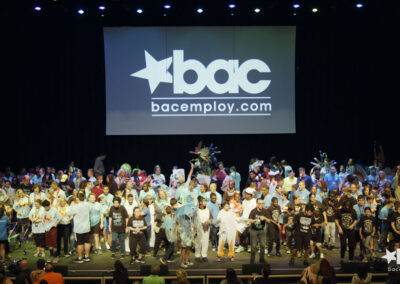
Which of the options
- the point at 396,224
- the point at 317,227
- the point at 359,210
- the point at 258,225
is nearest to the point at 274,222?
the point at 258,225

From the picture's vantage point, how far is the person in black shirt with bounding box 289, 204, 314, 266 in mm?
10898

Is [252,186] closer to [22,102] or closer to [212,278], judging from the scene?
[212,278]

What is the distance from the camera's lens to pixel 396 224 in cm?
1101

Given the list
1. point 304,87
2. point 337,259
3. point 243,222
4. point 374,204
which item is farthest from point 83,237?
point 304,87

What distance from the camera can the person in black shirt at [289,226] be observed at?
37.3 ft

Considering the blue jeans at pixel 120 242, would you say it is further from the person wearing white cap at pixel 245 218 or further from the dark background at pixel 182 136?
the dark background at pixel 182 136

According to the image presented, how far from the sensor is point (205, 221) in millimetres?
11102

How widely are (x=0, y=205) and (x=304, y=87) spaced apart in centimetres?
1184

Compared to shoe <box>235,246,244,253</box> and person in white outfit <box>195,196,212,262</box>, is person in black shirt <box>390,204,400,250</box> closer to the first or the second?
shoe <box>235,246,244,253</box>

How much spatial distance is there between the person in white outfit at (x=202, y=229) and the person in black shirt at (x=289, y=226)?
6.07 ft

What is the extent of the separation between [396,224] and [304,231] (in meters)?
2.10

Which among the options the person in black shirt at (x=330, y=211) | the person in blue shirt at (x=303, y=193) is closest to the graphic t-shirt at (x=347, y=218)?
the person in black shirt at (x=330, y=211)

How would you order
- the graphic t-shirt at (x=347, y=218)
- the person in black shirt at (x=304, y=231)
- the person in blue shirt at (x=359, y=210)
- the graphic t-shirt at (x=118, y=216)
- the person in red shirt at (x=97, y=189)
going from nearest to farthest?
the person in black shirt at (x=304, y=231) → the graphic t-shirt at (x=347, y=218) → the person in blue shirt at (x=359, y=210) → the graphic t-shirt at (x=118, y=216) → the person in red shirt at (x=97, y=189)

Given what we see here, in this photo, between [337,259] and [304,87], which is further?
[304,87]
